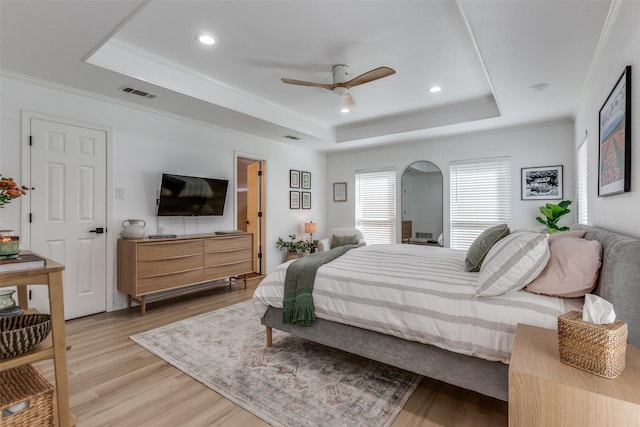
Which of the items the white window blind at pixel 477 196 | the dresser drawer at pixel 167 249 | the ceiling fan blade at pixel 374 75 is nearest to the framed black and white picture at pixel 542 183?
the white window blind at pixel 477 196

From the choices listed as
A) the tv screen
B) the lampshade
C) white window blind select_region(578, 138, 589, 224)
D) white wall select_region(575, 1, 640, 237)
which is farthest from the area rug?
the lampshade

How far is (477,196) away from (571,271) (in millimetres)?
3719

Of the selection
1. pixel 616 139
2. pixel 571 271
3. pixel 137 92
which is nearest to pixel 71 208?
pixel 137 92

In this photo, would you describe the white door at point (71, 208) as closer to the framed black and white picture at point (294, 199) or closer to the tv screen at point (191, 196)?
the tv screen at point (191, 196)

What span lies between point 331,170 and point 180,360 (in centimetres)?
504

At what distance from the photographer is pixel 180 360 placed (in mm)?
2500

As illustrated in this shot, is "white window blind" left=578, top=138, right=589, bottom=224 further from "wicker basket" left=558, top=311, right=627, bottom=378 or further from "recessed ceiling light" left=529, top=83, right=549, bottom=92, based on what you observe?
"wicker basket" left=558, top=311, right=627, bottom=378

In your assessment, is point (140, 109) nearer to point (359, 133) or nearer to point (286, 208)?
point (286, 208)

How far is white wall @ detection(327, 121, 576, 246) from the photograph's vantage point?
4465 millimetres

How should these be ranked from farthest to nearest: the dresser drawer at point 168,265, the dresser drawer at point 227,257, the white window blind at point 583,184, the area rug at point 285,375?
the dresser drawer at point 227,257
the dresser drawer at point 168,265
the white window blind at point 583,184
the area rug at point 285,375

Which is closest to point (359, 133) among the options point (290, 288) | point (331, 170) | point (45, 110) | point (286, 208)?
point (331, 170)

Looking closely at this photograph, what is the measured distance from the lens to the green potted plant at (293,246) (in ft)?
19.0

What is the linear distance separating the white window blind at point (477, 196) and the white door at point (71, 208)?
5.18m

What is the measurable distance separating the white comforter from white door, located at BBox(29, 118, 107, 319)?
226 cm
